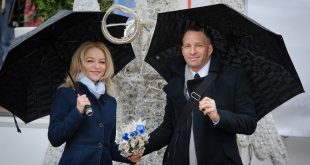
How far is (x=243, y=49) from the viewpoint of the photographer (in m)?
3.30

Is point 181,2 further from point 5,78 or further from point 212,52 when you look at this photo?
point 5,78

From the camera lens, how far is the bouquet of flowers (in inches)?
119

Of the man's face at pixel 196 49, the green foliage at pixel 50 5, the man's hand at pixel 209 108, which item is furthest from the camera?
the green foliage at pixel 50 5

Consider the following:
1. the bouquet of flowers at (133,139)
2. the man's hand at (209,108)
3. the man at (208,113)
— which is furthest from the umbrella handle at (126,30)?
the man's hand at (209,108)

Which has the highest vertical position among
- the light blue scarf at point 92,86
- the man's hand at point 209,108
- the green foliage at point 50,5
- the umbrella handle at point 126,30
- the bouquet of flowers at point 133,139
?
the green foliage at point 50,5

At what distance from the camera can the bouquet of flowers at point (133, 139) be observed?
302 centimetres

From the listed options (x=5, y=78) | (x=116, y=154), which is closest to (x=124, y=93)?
(x=116, y=154)

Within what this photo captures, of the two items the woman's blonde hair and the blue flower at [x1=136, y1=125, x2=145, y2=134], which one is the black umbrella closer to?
the woman's blonde hair

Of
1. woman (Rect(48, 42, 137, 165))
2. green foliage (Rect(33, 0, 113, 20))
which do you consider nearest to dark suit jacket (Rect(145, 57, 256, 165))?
woman (Rect(48, 42, 137, 165))

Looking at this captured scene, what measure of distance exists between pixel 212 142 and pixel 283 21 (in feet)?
5.36

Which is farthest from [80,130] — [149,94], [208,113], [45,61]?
[149,94]

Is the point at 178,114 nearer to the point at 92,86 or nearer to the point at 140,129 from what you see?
the point at 140,129

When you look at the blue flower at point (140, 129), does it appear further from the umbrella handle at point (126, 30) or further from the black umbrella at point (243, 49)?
the umbrella handle at point (126, 30)

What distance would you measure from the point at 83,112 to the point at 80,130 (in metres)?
0.16
